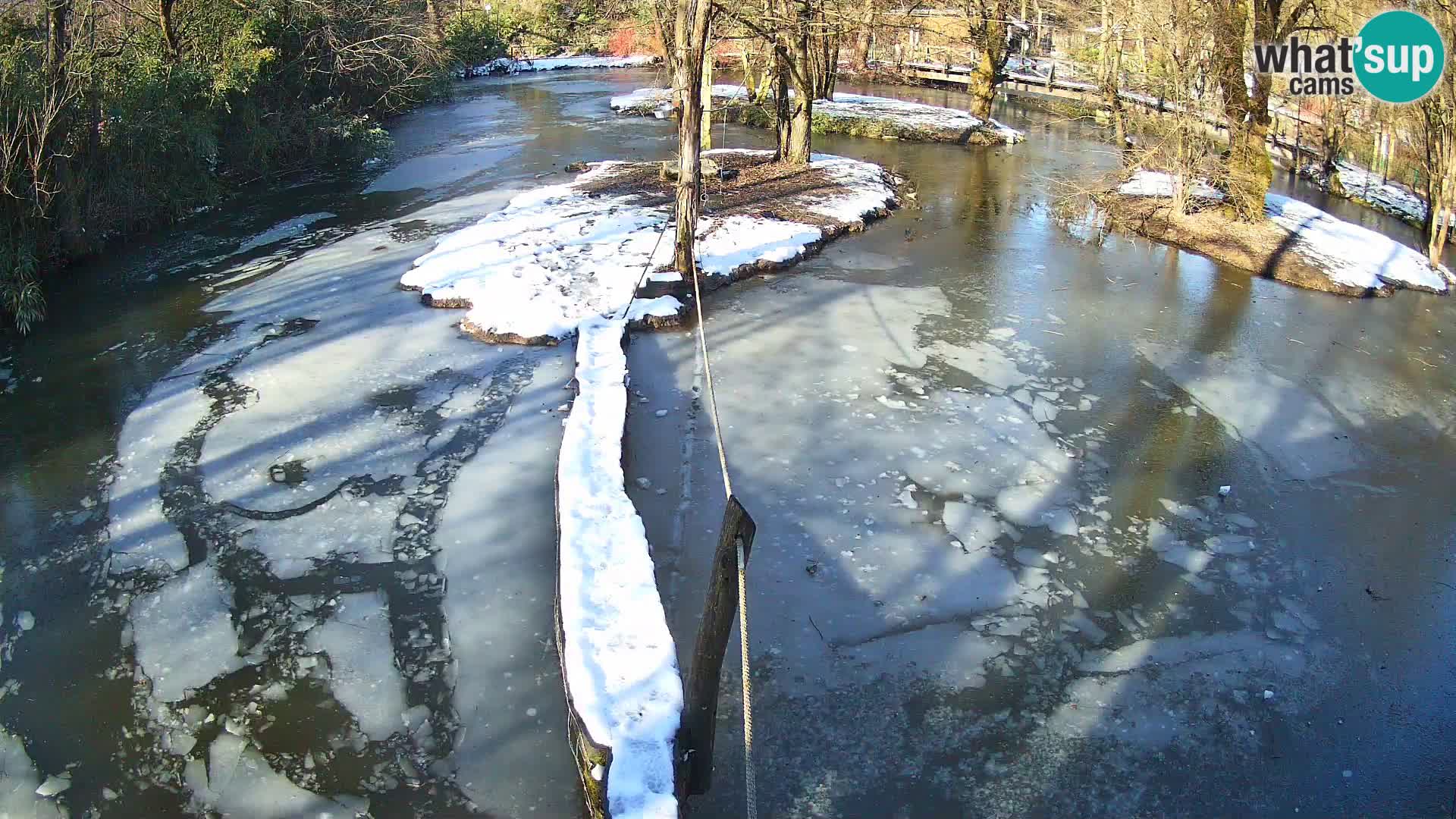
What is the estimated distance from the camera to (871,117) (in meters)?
22.7

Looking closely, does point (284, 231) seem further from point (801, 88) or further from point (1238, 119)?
point (1238, 119)

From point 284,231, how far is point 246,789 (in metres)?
10.9

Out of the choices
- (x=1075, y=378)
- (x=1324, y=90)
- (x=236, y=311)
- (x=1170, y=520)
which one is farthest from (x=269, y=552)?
(x=1324, y=90)

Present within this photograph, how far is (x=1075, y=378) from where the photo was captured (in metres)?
8.62

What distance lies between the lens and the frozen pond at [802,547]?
4.46 m

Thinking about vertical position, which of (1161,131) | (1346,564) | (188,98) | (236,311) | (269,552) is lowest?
(1346,564)

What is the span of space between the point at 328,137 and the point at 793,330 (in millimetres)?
12130

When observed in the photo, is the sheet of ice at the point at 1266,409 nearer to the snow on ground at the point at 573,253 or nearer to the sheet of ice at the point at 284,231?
the snow on ground at the point at 573,253

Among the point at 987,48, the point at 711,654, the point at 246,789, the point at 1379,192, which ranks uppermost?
the point at 987,48

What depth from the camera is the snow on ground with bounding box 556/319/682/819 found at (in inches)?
153

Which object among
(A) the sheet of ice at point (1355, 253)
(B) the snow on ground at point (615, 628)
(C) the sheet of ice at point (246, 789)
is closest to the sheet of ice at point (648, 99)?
(A) the sheet of ice at point (1355, 253)

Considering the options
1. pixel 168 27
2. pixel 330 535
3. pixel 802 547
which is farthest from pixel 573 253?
pixel 168 27

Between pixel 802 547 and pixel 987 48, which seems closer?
pixel 802 547

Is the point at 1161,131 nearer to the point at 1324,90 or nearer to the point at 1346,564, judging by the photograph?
the point at 1324,90
